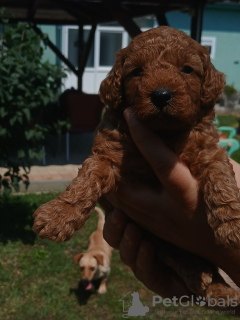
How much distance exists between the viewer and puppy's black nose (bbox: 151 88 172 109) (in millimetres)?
1529


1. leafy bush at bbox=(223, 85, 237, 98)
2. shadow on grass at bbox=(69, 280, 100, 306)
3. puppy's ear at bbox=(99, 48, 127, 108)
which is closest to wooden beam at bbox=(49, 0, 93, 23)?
shadow on grass at bbox=(69, 280, 100, 306)

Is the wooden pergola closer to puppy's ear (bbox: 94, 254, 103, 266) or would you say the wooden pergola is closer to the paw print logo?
puppy's ear (bbox: 94, 254, 103, 266)

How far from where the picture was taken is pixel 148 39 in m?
1.75

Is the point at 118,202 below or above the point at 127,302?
above

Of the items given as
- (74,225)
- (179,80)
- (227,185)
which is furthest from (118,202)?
(179,80)

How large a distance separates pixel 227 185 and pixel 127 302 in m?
2.80

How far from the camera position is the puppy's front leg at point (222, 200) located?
5.06ft

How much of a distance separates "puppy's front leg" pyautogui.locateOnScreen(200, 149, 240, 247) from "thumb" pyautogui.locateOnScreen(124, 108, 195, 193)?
0.09 m

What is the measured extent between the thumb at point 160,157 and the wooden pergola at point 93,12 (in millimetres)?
4233

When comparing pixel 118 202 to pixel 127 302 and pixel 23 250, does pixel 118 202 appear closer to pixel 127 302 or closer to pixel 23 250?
pixel 127 302

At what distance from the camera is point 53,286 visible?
14.1 feet

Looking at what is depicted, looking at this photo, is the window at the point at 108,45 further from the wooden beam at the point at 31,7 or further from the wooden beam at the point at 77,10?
the wooden beam at the point at 31,7

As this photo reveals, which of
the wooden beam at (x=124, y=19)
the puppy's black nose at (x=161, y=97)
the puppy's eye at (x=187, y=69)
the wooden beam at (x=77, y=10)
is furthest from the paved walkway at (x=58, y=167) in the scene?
the puppy's black nose at (x=161, y=97)

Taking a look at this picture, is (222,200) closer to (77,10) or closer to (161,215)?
(161,215)
